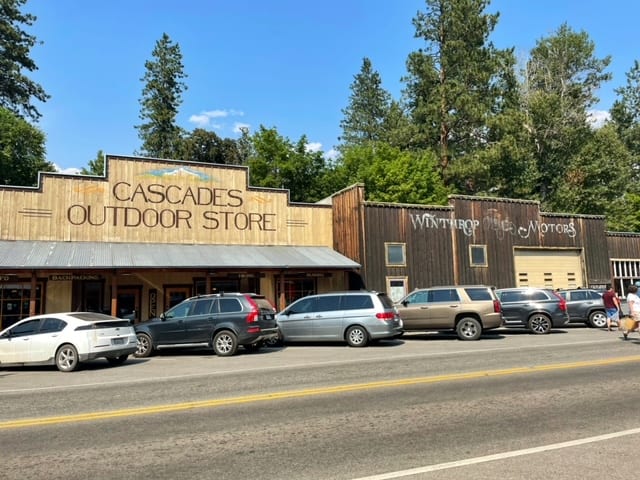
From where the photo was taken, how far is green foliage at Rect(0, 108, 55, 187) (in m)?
35.2

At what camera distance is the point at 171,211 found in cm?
2231

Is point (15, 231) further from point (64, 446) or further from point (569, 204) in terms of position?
point (569, 204)

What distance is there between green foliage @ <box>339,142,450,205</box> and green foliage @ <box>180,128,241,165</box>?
1355 centimetres

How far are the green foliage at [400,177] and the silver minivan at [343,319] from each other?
2302 centimetres

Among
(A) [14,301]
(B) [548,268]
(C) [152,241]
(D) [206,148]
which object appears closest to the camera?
(A) [14,301]

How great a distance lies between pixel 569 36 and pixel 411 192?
23861mm

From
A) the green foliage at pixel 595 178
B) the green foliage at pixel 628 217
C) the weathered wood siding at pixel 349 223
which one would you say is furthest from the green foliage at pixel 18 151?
the green foliage at pixel 628 217

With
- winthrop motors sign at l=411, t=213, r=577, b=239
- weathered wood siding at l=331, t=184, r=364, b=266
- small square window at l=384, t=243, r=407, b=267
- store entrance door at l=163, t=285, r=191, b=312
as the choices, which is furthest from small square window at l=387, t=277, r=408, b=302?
store entrance door at l=163, t=285, r=191, b=312

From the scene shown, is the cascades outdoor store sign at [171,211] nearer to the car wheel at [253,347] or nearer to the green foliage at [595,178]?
the car wheel at [253,347]

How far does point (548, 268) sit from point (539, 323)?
11.2 metres

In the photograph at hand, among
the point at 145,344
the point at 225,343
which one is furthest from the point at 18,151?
the point at 225,343

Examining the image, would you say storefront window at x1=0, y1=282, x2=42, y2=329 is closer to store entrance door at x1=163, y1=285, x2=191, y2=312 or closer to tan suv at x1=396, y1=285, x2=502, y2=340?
store entrance door at x1=163, y1=285, x2=191, y2=312

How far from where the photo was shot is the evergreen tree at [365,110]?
194ft

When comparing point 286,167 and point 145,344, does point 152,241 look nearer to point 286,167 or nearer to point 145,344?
point 145,344
